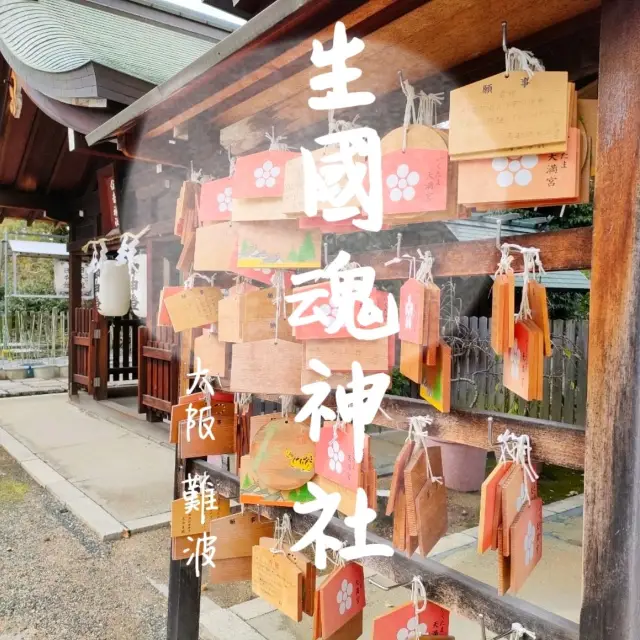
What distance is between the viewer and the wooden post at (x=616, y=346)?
4.23ft

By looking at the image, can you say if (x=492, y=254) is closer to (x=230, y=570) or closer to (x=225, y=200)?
(x=225, y=200)

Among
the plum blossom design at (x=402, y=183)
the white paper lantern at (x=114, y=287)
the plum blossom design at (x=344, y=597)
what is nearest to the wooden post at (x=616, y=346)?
the plum blossom design at (x=402, y=183)

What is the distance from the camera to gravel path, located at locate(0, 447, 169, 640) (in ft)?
11.4

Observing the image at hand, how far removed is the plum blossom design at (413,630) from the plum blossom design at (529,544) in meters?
0.43

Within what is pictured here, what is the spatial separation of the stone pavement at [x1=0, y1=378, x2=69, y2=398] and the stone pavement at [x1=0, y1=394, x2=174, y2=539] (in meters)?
1.64

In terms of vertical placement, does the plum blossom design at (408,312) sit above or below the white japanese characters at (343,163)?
below

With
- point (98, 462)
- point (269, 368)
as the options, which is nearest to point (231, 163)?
point (269, 368)

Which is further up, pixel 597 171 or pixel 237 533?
pixel 597 171

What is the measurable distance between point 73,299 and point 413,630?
1032 centimetres

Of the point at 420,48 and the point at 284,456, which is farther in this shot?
the point at 284,456

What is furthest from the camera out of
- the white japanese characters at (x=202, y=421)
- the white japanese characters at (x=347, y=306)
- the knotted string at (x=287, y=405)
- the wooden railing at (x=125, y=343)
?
the wooden railing at (x=125, y=343)

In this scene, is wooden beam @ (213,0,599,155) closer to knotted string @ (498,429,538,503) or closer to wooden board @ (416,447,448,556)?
knotted string @ (498,429,538,503)

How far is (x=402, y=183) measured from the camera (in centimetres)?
159

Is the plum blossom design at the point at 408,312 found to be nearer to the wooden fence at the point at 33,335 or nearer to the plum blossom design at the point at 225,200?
the plum blossom design at the point at 225,200
